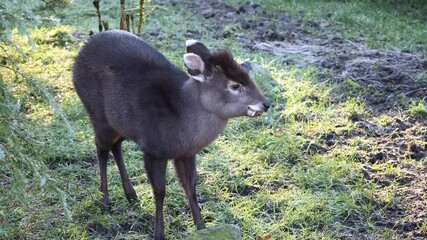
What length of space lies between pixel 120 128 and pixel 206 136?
2.12ft

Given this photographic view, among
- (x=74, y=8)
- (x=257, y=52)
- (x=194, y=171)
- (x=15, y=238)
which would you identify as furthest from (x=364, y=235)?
(x=74, y=8)

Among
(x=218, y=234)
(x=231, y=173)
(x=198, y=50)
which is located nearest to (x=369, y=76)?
(x=231, y=173)

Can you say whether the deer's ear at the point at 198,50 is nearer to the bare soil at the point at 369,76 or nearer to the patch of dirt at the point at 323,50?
the bare soil at the point at 369,76

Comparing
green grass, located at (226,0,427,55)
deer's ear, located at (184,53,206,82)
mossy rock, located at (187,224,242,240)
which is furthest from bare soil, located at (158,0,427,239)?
deer's ear, located at (184,53,206,82)

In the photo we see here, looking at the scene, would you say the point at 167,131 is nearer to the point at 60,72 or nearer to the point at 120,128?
the point at 120,128

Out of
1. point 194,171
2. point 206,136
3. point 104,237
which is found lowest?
point 104,237

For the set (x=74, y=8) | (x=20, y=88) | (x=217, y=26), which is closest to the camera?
(x=20, y=88)

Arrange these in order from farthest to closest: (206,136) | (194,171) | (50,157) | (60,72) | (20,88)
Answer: (60,72) < (20,88) < (50,157) < (194,171) < (206,136)

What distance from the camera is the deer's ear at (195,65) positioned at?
4.30 metres

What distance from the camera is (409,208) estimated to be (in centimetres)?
492

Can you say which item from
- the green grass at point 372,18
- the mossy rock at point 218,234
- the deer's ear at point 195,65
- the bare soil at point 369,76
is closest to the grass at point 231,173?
the bare soil at point 369,76

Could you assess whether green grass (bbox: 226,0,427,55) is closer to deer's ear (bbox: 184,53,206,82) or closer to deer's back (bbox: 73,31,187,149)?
deer's back (bbox: 73,31,187,149)

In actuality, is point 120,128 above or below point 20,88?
above

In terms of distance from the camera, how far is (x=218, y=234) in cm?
425
